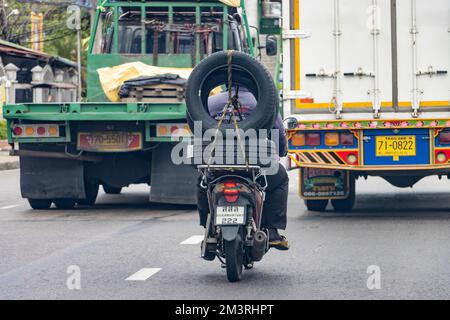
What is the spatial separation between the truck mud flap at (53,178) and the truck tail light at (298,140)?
3.04 metres

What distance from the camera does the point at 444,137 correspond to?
556 inches

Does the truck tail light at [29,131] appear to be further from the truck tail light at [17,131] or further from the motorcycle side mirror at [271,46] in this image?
the motorcycle side mirror at [271,46]

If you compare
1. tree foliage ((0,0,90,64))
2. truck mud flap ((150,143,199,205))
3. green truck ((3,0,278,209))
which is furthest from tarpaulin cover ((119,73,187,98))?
tree foliage ((0,0,90,64))

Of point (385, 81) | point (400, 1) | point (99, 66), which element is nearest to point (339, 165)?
point (385, 81)

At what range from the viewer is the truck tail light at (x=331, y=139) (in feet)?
47.1

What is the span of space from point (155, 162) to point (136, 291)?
6986 millimetres

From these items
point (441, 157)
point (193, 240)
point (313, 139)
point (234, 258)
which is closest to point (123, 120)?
point (313, 139)

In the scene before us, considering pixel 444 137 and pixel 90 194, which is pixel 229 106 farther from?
→ pixel 90 194

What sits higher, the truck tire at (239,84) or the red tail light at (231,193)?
the truck tire at (239,84)

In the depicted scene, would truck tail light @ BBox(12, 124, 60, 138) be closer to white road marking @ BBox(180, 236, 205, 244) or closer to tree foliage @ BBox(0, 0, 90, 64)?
white road marking @ BBox(180, 236, 205, 244)

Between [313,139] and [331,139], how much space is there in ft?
0.70

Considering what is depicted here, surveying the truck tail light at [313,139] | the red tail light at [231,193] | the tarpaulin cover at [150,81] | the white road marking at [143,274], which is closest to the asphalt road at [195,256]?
the white road marking at [143,274]

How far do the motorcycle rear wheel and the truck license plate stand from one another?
20.8ft

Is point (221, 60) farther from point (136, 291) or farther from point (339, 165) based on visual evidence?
point (339, 165)
